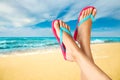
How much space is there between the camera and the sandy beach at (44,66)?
1831 millimetres

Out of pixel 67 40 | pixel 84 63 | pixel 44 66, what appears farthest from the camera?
pixel 44 66

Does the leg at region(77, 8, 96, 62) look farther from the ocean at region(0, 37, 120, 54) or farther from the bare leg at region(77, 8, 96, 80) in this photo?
the ocean at region(0, 37, 120, 54)

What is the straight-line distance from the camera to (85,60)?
3.77 ft

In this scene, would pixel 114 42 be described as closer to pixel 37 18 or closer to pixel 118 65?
pixel 118 65

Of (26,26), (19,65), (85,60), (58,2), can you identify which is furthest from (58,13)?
(85,60)

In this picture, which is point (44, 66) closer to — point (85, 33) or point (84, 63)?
point (85, 33)

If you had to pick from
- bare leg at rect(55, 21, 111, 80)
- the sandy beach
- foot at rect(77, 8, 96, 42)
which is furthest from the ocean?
bare leg at rect(55, 21, 111, 80)

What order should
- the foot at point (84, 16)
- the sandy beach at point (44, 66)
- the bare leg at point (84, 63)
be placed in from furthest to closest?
the sandy beach at point (44, 66) → the foot at point (84, 16) → the bare leg at point (84, 63)

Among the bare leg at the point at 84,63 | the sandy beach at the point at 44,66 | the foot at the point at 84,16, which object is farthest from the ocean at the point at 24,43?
the bare leg at the point at 84,63

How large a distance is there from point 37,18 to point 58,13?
22cm

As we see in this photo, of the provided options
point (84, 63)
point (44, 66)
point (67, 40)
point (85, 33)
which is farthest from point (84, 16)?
point (44, 66)

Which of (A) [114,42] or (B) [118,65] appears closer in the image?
(B) [118,65]

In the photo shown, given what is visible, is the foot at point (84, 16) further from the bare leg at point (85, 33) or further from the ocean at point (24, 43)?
the ocean at point (24, 43)

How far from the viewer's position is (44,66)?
194 centimetres
